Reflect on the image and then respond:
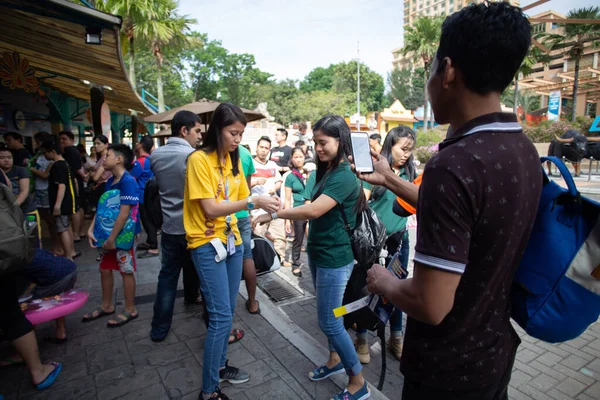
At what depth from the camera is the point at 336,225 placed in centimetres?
246

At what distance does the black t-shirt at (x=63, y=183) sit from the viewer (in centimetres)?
511

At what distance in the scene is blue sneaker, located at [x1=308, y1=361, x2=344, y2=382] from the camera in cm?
272

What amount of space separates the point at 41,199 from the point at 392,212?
545 centimetres

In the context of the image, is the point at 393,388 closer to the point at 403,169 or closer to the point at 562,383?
the point at 562,383

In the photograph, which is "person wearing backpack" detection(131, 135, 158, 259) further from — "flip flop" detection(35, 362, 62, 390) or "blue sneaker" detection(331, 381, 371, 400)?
"blue sneaker" detection(331, 381, 371, 400)

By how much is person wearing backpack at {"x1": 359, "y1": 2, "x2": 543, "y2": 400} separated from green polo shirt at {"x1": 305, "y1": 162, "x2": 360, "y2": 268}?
1.16 meters

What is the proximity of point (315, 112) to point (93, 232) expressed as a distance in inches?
1640

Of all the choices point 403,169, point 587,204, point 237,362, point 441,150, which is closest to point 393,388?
point 237,362

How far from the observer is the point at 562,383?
108 inches

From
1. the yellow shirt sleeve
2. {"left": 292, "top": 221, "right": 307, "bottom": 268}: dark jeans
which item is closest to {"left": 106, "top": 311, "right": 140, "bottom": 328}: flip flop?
the yellow shirt sleeve

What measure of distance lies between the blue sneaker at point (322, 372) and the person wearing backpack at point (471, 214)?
5.41 ft

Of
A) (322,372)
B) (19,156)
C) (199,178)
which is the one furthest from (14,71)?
(322,372)

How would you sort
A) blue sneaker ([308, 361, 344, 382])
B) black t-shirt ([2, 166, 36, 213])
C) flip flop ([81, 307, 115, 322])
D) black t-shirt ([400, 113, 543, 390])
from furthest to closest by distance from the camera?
black t-shirt ([2, 166, 36, 213])
flip flop ([81, 307, 115, 322])
blue sneaker ([308, 361, 344, 382])
black t-shirt ([400, 113, 543, 390])

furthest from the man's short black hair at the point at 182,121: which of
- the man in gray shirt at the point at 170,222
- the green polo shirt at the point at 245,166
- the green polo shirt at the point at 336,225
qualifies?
the green polo shirt at the point at 336,225
